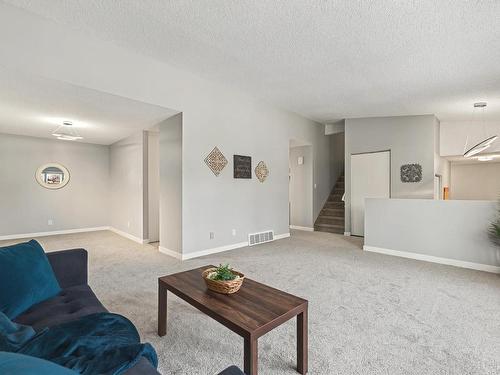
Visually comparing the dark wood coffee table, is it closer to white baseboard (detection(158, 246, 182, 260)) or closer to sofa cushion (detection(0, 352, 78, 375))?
sofa cushion (detection(0, 352, 78, 375))

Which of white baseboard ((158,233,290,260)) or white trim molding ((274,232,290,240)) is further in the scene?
white trim molding ((274,232,290,240))

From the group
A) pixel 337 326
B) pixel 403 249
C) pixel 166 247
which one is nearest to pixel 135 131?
pixel 166 247

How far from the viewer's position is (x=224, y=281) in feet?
6.09

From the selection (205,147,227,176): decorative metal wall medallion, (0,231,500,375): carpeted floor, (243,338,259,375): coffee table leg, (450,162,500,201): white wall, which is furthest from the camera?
(450,162,500,201): white wall

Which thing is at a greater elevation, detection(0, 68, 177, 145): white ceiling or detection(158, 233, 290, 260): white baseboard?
detection(0, 68, 177, 145): white ceiling

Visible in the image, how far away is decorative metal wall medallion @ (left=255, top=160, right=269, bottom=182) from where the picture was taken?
18.3 feet

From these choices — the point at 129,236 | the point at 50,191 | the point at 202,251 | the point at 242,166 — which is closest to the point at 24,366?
the point at 202,251

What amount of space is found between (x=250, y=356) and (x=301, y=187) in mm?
6369

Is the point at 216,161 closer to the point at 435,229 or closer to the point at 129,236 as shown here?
the point at 129,236

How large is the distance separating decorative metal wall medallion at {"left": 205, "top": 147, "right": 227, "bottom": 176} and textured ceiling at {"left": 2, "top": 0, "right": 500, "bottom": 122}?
1.26 m

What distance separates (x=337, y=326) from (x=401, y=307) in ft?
2.76

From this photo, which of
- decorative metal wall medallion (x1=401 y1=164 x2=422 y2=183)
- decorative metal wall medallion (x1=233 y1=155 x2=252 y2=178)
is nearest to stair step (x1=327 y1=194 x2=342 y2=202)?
decorative metal wall medallion (x1=401 y1=164 x2=422 y2=183)

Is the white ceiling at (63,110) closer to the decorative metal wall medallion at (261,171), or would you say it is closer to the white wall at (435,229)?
the decorative metal wall medallion at (261,171)

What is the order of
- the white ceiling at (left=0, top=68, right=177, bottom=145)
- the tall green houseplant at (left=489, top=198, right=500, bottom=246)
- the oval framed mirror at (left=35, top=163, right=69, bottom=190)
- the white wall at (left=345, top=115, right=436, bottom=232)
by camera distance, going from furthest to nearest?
the oval framed mirror at (left=35, top=163, right=69, bottom=190) → the white wall at (left=345, top=115, right=436, bottom=232) → the tall green houseplant at (left=489, top=198, right=500, bottom=246) → the white ceiling at (left=0, top=68, right=177, bottom=145)
